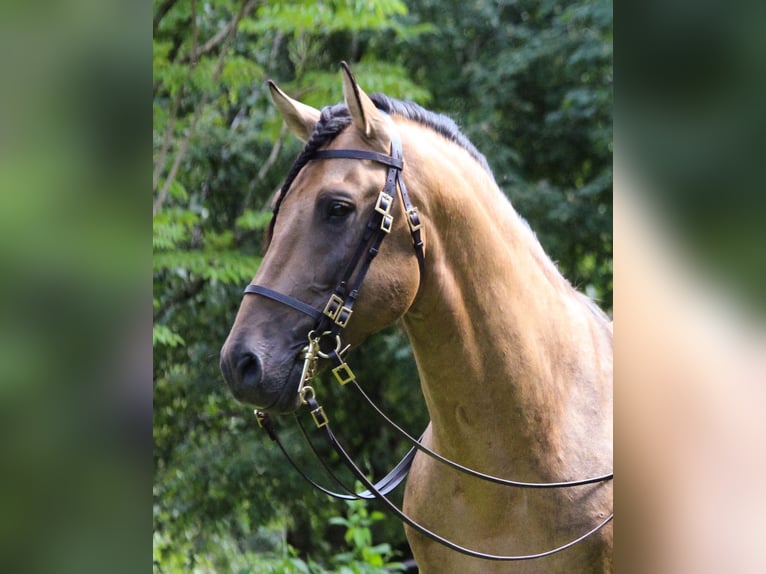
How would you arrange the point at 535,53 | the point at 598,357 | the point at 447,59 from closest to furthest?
the point at 598,357
the point at 535,53
the point at 447,59

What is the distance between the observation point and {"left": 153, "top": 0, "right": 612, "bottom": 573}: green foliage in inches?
231

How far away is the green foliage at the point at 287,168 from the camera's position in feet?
19.3

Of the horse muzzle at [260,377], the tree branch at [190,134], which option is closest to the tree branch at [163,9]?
the tree branch at [190,134]

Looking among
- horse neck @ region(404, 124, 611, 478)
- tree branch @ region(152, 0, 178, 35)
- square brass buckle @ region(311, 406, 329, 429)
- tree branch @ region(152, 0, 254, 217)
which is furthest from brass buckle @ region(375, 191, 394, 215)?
tree branch @ region(152, 0, 178, 35)

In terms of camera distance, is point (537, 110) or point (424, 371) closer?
point (424, 371)

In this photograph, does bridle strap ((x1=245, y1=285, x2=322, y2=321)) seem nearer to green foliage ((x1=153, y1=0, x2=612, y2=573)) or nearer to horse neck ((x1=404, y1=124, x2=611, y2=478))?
horse neck ((x1=404, y1=124, x2=611, y2=478))

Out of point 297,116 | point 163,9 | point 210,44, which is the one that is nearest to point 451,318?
point 297,116

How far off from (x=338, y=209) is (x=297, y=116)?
0.43 m
